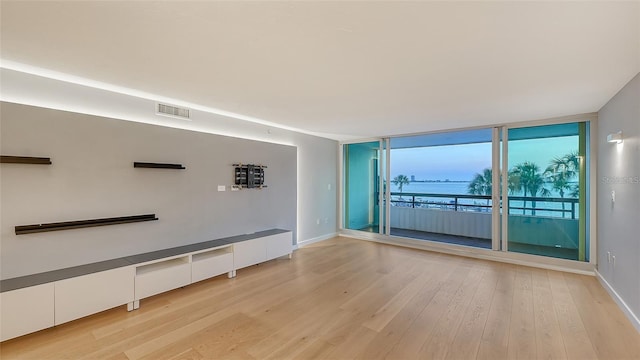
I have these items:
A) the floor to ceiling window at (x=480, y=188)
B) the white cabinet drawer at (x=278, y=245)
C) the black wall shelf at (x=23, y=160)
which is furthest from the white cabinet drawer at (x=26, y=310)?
the floor to ceiling window at (x=480, y=188)

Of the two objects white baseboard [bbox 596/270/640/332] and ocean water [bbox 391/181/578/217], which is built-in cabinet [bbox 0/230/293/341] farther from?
white baseboard [bbox 596/270/640/332]

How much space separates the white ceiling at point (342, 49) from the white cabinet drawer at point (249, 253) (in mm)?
2165

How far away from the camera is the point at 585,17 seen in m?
1.67

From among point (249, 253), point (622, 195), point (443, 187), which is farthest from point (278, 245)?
point (622, 195)

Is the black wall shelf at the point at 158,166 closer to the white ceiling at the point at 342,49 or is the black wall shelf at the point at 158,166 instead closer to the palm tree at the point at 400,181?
the white ceiling at the point at 342,49

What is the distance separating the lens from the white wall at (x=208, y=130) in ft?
8.67

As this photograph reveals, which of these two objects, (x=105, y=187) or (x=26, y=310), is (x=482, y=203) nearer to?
(x=105, y=187)

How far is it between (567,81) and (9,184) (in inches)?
220

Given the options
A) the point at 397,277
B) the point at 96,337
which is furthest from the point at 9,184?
the point at 397,277

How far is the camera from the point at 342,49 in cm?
212

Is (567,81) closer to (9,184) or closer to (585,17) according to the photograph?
(585,17)

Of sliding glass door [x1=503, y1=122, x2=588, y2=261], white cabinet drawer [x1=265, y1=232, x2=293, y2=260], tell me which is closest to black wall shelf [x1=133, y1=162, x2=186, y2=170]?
white cabinet drawer [x1=265, y1=232, x2=293, y2=260]

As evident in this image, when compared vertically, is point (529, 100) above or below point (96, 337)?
above

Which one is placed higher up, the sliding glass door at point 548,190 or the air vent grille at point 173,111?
the air vent grille at point 173,111
